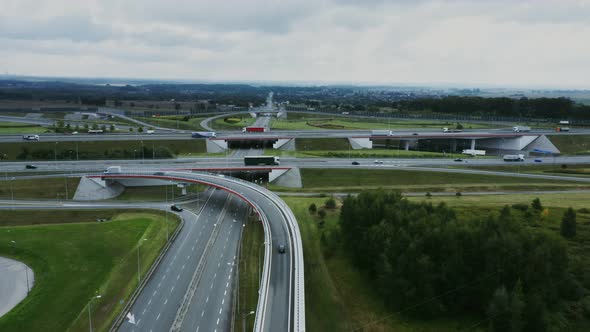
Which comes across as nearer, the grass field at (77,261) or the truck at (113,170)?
the grass field at (77,261)

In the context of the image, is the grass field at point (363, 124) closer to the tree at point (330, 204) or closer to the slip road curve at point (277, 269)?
the slip road curve at point (277, 269)

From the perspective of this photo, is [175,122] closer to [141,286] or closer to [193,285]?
[141,286]

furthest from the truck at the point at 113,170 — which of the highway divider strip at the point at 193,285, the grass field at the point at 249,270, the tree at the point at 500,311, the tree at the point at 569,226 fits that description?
the tree at the point at 569,226

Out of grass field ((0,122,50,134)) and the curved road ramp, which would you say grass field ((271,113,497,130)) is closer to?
grass field ((0,122,50,134))

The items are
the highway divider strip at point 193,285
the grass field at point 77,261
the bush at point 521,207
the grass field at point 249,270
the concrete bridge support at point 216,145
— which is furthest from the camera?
the concrete bridge support at point 216,145

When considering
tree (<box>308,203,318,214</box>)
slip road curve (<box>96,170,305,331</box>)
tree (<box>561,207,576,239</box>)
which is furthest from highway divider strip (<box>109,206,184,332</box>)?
tree (<box>561,207,576,239</box>)
